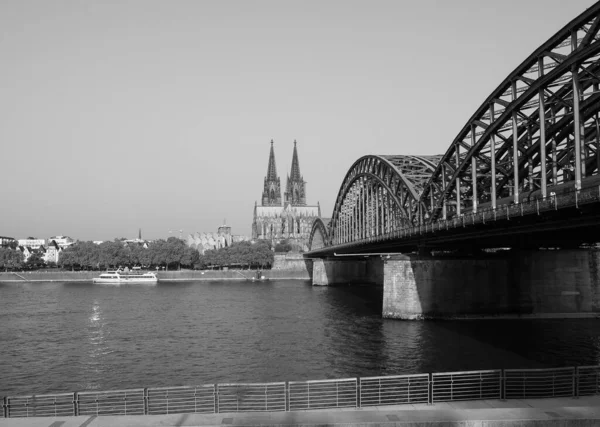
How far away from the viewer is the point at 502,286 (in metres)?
67.2

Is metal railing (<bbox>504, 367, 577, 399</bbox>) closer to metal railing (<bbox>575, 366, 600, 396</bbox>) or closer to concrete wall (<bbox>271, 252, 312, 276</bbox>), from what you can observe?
metal railing (<bbox>575, 366, 600, 396</bbox>)

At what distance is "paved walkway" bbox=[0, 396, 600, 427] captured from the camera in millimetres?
17766

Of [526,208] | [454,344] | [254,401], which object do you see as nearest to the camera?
[254,401]

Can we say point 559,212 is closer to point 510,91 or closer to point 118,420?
point 510,91

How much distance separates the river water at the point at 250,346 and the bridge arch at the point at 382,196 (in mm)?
19931

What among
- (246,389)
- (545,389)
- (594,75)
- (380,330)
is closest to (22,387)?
(246,389)

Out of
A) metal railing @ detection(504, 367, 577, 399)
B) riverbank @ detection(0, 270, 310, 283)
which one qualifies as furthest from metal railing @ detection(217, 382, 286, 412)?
riverbank @ detection(0, 270, 310, 283)

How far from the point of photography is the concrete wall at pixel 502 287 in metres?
66.8

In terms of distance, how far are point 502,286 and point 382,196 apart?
134 feet

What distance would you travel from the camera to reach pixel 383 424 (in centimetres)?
1753

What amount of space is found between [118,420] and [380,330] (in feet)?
143

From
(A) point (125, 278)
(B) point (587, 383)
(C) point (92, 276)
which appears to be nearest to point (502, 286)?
(B) point (587, 383)

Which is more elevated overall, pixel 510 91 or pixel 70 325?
pixel 510 91

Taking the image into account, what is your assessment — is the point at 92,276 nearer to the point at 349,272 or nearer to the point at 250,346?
the point at 349,272
